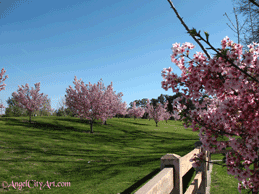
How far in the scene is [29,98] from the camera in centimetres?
2692

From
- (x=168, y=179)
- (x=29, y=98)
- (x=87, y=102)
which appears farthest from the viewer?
(x=29, y=98)

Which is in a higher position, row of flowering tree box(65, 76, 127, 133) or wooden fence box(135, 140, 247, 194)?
row of flowering tree box(65, 76, 127, 133)

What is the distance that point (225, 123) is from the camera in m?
2.29

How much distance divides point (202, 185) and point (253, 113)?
12.9 ft

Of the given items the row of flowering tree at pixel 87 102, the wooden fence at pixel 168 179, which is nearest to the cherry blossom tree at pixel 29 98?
the row of flowering tree at pixel 87 102

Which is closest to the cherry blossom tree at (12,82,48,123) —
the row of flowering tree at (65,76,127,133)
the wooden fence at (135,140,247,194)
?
the row of flowering tree at (65,76,127,133)

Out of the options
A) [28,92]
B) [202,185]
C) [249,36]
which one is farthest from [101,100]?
[202,185]

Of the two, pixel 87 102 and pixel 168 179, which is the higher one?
pixel 87 102

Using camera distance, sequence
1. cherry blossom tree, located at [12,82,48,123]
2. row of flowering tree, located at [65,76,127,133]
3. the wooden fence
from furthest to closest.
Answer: cherry blossom tree, located at [12,82,48,123] < row of flowering tree, located at [65,76,127,133] < the wooden fence

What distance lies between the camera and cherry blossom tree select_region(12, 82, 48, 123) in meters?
26.3

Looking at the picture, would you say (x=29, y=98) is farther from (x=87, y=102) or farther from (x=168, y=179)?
(x=168, y=179)

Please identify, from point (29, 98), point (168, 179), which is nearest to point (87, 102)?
point (29, 98)

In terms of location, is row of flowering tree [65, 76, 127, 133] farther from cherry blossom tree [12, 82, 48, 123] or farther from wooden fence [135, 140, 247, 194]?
wooden fence [135, 140, 247, 194]

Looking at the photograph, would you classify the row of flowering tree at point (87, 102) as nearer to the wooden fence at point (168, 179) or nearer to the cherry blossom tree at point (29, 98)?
the cherry blossom tree at point (29, 98)
